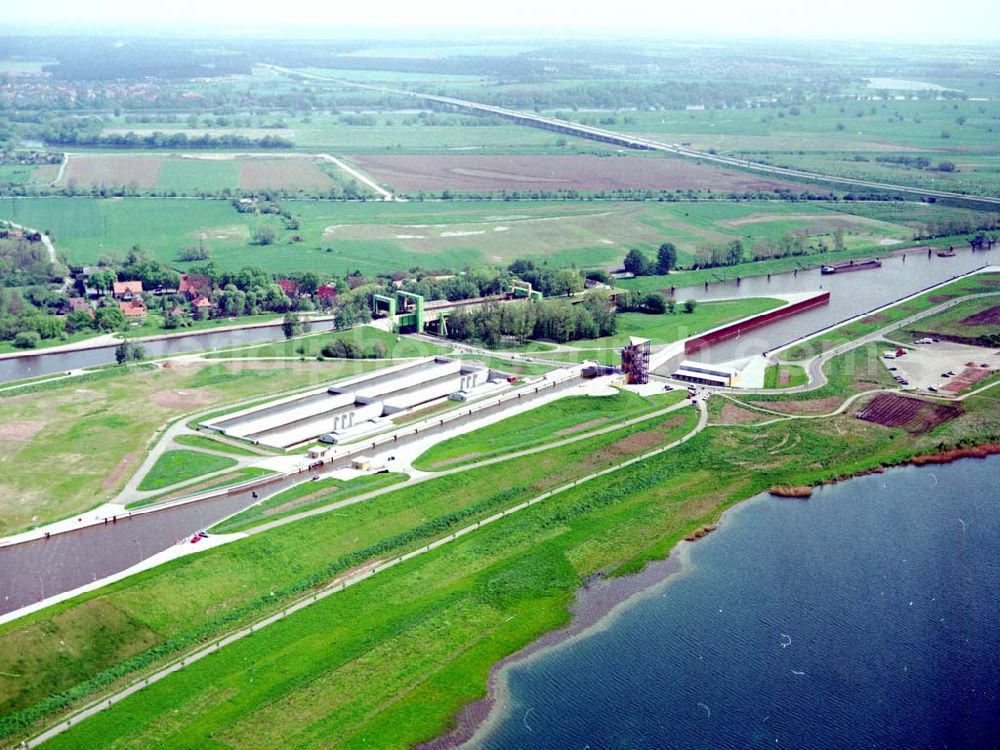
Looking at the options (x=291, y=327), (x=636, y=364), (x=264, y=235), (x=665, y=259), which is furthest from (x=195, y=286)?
(x=665, y=259)

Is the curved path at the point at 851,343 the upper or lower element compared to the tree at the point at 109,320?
lower

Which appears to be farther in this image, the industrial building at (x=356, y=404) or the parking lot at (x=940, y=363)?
the parking lot at (x=940, y=363)

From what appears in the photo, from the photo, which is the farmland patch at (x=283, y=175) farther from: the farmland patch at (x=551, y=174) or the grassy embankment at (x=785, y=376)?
the grassy embankment at (x=785, y=376)

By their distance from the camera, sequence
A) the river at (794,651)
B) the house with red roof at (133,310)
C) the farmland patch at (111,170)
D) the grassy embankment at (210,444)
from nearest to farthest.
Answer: the river at (794,651), the grassy embankment at (210,444), the house with red roof at (133,310), the farmland patch at (111,170)

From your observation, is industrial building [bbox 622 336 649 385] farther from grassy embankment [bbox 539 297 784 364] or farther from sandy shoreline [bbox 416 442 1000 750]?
sandy shoreline [bbox 416 442 1000 750]

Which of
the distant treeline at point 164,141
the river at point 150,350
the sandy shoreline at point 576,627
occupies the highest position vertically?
the distant treeline at point 164,141

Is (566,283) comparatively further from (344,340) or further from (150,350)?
(150,350)

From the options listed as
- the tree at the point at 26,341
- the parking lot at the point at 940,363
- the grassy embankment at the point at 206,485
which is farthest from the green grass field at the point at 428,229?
the grassy embankment at the point at 206,485
